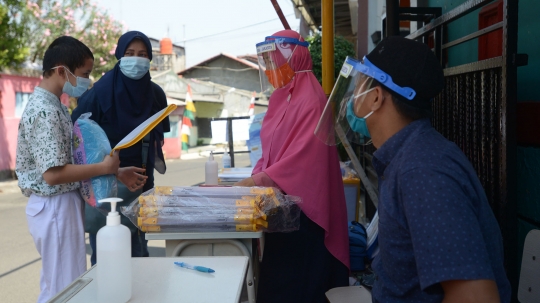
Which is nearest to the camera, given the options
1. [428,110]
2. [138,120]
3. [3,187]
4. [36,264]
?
[428,110]

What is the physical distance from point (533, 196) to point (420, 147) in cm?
129

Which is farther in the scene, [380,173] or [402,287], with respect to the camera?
[380,173]

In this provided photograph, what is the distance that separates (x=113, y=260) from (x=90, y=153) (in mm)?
1200

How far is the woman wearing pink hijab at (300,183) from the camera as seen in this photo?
106 inches

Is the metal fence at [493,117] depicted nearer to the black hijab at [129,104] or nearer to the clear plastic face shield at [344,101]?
the clear plastic face shield at [344,101]

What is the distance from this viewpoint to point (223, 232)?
7.43 feet

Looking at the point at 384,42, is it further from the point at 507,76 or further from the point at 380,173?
the point at 507,76

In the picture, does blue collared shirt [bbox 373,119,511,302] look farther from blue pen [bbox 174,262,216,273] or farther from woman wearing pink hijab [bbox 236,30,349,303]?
woman wearing pink hijab [bbox 236,30,349,303]

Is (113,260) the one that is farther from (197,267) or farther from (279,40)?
(279,40)

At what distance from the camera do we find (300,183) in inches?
105

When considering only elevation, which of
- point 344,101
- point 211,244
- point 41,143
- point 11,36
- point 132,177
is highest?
point 11,36

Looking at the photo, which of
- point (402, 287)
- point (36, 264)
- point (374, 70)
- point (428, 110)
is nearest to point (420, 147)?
point (428, 110)

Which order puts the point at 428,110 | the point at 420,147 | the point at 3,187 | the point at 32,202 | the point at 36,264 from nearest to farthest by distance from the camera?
the point at 420,147
the point at 428,110
the point at 32,202
the point at 36,264
the point at 3,187

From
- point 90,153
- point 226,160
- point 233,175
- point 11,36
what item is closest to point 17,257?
point 226,160
